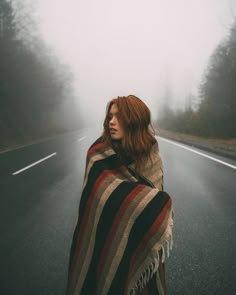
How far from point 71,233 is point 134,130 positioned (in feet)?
9.47

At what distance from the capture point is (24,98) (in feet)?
80.6

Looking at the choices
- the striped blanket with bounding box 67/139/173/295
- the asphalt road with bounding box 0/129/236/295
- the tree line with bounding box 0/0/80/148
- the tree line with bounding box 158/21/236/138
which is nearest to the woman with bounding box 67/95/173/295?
the striped blanket with bounding box 67/139/173/295

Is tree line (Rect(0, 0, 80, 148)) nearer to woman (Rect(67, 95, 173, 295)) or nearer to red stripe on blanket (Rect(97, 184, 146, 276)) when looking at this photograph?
woman (Rect(67, 95, 173, 295))

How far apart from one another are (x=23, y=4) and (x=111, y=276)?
88.3 ft

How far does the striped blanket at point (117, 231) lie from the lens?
1452mm

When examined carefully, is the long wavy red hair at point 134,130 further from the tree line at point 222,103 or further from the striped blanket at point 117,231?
the tree line at point 222,103

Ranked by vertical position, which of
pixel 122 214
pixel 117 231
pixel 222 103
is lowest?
pixel 222 103

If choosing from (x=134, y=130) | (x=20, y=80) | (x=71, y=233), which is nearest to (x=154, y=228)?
(x=134, y=130)

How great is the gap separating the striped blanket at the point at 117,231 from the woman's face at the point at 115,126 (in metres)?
0.09

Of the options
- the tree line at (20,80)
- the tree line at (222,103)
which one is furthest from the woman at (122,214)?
the tree line at (222,103)

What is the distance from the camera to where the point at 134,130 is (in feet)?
5.42

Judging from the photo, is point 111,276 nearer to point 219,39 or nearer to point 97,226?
point 97,226

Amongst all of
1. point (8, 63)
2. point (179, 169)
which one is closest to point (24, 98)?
point (8, 63)

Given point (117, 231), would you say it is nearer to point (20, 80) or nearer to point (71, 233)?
point (71, 233)
